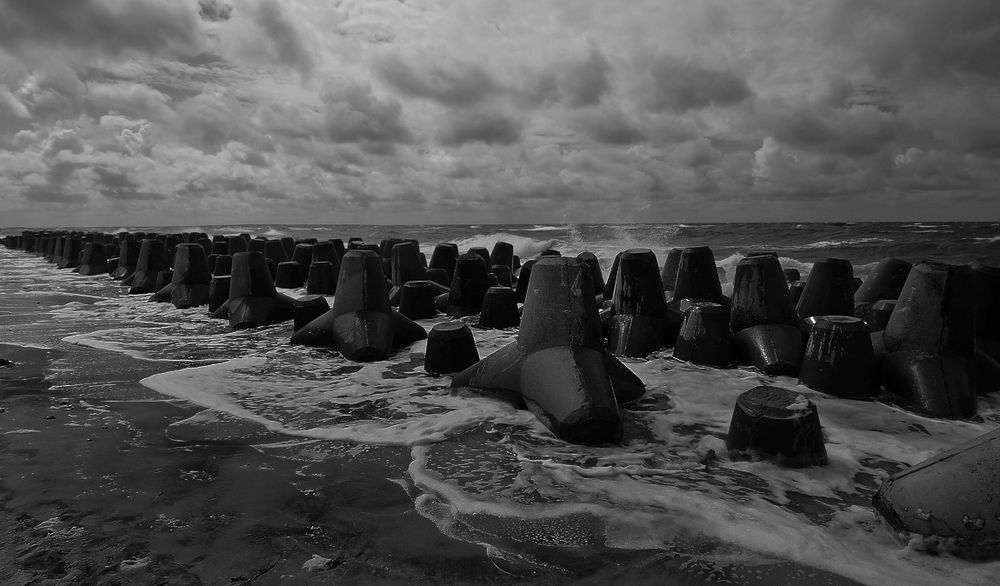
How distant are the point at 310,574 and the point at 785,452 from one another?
2.18 metres

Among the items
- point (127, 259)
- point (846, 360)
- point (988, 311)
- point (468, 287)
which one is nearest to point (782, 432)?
point (846, 360)

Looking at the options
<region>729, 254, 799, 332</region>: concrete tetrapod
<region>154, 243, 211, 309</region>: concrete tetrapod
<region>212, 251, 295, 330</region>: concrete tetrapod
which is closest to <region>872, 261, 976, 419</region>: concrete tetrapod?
<region>729, 254, 799, 332</region>: concrete tetrapod

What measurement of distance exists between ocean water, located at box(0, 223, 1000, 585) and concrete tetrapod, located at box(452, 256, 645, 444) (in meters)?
0.13

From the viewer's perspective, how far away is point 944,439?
10.6 ft

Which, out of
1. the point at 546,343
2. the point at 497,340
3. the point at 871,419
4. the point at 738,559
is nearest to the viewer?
the point at 738,559

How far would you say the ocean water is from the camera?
2000mm

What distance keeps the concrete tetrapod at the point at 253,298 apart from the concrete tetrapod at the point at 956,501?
6.28m

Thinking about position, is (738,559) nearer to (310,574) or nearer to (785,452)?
(785,452)

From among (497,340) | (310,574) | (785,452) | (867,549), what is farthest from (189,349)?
(867,549)

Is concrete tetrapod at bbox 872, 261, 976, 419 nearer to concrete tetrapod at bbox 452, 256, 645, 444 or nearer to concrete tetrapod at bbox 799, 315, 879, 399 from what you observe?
concrete tetrapod at bbox 799, 315, 879, 399

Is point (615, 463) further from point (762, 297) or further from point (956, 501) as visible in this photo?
point (762, 297)

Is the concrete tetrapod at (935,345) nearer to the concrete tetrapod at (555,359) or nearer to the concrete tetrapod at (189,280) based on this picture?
the concrete tetrapod at (555,359)

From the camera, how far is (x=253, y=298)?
6.98m

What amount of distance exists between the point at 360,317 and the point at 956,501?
449 cm
